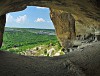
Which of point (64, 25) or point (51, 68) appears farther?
point (64, 25)

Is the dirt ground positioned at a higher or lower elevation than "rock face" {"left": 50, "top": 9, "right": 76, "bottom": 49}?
higher

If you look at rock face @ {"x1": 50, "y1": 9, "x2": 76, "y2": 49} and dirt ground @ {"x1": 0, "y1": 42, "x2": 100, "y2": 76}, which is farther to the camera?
rock face @ {"x1": 50, "y1": 9, "x2": 76, "y2": 49}

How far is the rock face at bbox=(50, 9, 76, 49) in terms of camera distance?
87.6ft

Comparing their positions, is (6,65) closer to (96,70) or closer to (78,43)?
(96,70)

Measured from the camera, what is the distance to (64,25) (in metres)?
27.4

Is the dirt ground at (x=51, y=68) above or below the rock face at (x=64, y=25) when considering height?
above

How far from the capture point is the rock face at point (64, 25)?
26.7 meters

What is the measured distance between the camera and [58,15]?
27125mm

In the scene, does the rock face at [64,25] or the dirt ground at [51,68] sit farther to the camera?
the rock face at [64,25]

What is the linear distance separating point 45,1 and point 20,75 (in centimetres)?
482

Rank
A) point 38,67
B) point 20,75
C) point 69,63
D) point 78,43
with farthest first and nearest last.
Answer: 1. point 78,43
2. point 69,63
3. point 38,67
4. point 20,75

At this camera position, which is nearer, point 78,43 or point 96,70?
point 96,70

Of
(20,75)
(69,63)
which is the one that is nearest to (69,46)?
(69,63)

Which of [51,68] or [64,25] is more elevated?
[51,68]
